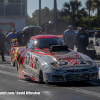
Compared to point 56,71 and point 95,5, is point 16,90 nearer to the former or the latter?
point 56,71

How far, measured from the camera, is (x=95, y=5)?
206ft

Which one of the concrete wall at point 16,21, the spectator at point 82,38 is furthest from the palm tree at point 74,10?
the spectator at point 82,38

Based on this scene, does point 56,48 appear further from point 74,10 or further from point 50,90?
point 74,10

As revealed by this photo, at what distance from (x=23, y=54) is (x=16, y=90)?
7.31 feet

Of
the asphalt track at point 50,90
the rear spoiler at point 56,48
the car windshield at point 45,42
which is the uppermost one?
the car windshield at point 45,42

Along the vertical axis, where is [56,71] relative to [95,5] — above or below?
below

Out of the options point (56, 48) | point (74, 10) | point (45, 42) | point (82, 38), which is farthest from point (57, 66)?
point (74, 10)

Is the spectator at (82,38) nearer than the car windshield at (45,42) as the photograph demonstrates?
No

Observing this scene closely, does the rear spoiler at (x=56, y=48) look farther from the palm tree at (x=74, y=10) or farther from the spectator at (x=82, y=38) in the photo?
the palm tree at (x=74, y=10)

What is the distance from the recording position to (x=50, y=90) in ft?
22.0

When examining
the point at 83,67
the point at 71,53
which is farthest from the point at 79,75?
the point at 71,53

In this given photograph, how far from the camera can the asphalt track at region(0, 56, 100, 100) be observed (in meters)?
5.97

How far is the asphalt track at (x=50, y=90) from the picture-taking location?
5.97m

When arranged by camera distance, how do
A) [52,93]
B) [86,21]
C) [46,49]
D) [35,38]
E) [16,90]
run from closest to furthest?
[52,93]
[16,90]
[46,49]
[35,38]
[86,21]
